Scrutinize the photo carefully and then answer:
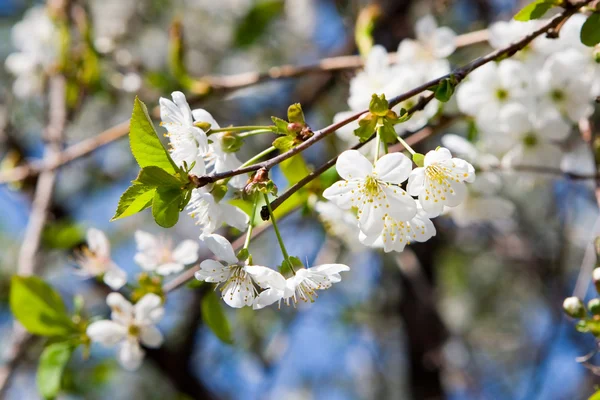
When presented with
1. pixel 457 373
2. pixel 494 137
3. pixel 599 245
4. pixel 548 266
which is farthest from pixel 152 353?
pixel 599 245

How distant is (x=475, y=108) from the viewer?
3.64ft

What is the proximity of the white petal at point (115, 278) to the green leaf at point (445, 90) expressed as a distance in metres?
0.65

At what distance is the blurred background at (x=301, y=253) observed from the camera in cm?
222

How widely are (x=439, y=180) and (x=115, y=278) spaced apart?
62cm

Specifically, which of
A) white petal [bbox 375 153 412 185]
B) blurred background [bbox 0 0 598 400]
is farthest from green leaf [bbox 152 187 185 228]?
blurred background [bbox 0 0 598 400]

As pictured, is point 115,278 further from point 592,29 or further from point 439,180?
point 592,29

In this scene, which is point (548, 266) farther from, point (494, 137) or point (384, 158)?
point (384, 158)

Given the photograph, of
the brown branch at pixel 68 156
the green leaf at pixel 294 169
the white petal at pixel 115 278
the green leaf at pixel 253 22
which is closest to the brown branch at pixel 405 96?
the green leaf at pixel 294 169

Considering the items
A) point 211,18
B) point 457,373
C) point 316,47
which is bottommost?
point 457,373

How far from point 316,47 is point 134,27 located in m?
1.11

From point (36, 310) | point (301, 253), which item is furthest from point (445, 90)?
point (301, 253)

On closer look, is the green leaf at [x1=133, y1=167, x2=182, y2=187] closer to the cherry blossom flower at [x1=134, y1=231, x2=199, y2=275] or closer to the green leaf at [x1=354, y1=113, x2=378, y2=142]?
the green leaf at [x1=354, y1=113, x2=378, y2=142]

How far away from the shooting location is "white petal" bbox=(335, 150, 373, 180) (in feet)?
2.06

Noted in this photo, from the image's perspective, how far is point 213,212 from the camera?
2.16 feet
